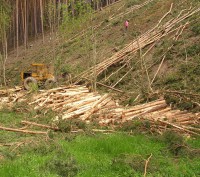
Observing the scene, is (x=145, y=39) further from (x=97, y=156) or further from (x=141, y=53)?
(x=97, y=156)

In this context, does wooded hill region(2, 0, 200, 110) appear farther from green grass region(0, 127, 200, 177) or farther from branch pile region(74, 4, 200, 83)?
green grass region(0, 127, 200, 177)

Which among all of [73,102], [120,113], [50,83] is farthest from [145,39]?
[120,113]

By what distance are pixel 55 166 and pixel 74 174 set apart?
433mm

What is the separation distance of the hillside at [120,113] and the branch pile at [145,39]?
59mm

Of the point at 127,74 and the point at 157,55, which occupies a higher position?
the point at 157,55

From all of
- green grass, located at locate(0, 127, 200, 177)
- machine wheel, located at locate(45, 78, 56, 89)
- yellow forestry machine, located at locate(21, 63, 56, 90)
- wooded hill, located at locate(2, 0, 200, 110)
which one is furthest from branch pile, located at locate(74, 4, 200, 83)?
green grass, located at locate(0, 127, 200, 177)

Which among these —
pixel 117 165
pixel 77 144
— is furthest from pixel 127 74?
pixel 117 165

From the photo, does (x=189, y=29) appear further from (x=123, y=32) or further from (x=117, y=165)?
(x=117, y=165)

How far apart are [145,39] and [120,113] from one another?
10019 millimetres

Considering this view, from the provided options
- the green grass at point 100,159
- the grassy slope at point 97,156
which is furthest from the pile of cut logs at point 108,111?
the green grass at point 100,159

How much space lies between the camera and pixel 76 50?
2542 centimetres

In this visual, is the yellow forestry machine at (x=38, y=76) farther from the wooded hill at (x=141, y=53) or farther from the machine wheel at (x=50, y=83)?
the wooded hill at (x=141, y=53)

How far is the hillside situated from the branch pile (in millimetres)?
59

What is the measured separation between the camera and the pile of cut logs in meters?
9.13
